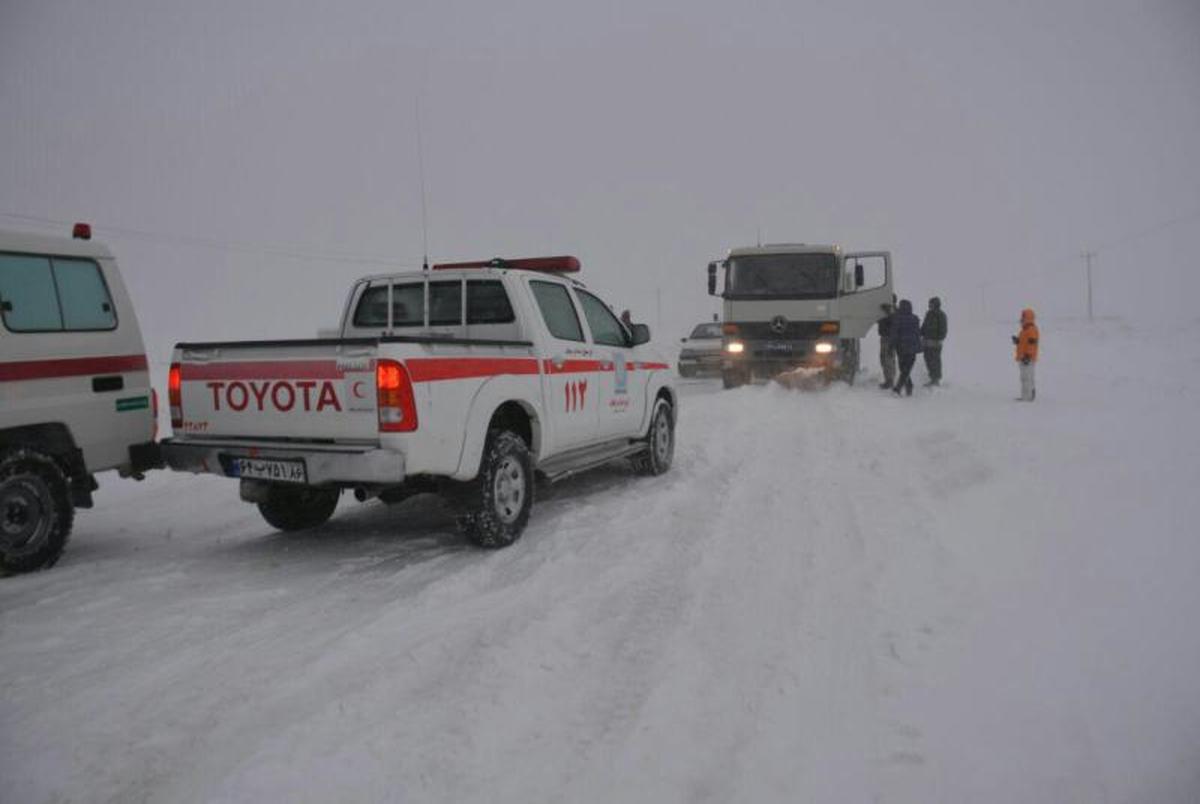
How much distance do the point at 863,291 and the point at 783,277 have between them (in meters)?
1.67

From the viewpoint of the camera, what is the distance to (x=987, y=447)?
762cm

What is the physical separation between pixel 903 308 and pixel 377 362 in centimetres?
1183

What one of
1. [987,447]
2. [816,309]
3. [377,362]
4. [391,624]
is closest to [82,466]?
[377,362]

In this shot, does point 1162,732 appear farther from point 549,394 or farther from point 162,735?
point 549,394

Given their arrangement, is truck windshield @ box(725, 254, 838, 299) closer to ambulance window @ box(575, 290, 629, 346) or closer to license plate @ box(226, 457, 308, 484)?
ambulance window @ box(575, 290, 629, 346)

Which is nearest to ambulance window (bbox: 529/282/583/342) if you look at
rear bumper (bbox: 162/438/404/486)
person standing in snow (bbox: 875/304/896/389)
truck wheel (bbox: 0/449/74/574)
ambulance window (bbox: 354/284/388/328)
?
ambulance window (bbox: 354/284/388/328)

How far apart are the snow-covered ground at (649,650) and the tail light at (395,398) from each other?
994 mm

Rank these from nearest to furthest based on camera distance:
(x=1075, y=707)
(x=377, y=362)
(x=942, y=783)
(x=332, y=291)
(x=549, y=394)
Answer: (x=942, y=783) < (x=1075, y=707) < (x=377, y=362) < (x=549, y=394) < (x=332, y=291)

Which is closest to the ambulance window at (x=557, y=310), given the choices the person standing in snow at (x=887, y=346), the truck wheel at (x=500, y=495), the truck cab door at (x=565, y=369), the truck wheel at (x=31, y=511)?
the truck cab door at (x=565, y=369)

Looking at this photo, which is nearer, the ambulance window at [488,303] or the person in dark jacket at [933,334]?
the ambulance window at [488,303]

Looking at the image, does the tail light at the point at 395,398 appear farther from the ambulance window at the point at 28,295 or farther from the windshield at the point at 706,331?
the windshield at the point at 706,331

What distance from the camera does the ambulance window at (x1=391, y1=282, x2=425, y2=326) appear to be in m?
6.25

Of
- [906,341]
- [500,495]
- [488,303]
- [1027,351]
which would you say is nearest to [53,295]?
[488,303]

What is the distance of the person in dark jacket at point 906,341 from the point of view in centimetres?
1379
